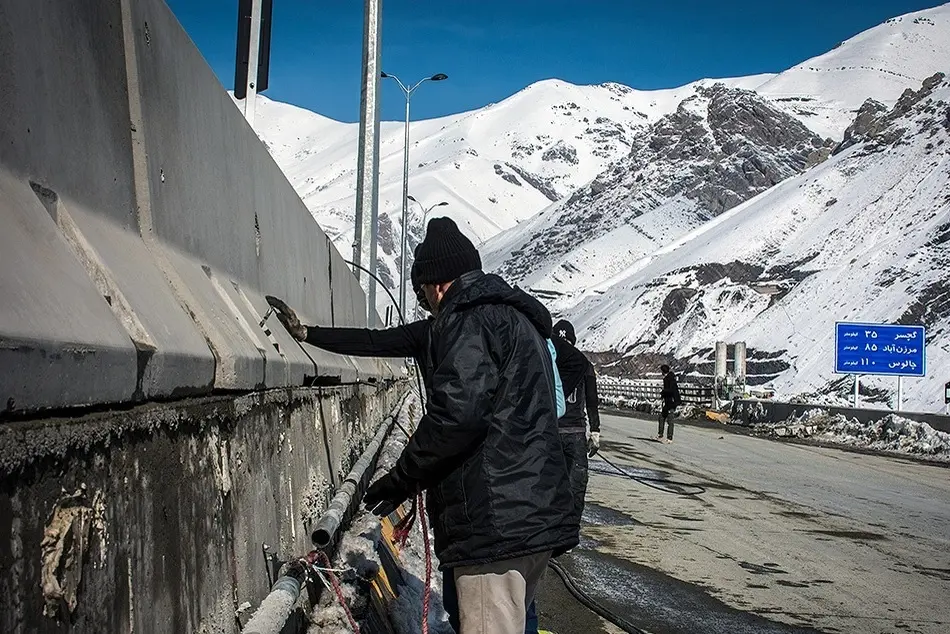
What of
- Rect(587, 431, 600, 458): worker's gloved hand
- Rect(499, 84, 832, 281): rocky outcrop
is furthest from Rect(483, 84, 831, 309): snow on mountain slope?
Rect(587, 431, 600, 458): worker's gloved hand

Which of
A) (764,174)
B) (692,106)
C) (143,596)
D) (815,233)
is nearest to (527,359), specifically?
(143,596)

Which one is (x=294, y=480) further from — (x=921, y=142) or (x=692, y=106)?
(x=692, y=106)

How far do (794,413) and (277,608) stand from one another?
2836cm

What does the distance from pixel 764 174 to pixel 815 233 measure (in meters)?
74.7

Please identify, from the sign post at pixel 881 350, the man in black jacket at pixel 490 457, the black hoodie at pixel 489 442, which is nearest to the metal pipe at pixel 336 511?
the man in black jacket at pixel 490 457

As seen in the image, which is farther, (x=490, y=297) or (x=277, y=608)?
(x=490, y=297)

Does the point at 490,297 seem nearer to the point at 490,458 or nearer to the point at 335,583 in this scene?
the point at 490,458

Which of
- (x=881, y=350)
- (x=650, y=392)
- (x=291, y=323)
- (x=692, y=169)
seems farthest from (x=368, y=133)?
(x=692, y=169)

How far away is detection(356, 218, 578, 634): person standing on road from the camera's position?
135 inches

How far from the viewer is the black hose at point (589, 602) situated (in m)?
6.28

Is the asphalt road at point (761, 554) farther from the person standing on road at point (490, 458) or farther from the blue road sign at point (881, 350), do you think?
the blue road sign at point (881, 350)

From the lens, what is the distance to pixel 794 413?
29.9m

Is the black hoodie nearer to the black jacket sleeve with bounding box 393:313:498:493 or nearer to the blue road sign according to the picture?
the black jacket sleeve with bounding box 393:313:498:493

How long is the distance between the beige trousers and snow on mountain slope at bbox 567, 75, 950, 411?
38168 millimetres
